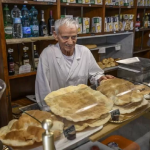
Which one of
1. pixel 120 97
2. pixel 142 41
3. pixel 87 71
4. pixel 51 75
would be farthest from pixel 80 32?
pixel 142 41

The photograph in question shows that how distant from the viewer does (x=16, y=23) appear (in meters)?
1.94

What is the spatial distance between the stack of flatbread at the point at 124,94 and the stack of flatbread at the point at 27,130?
1.17ft

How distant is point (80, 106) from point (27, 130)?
0.90ft

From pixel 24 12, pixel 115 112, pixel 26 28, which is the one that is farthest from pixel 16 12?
pixel 115 112

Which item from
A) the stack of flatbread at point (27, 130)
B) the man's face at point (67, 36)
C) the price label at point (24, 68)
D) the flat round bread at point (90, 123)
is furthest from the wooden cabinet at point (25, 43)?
the flat round bread at point (90, 123)

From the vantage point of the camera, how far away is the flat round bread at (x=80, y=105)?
892 mm

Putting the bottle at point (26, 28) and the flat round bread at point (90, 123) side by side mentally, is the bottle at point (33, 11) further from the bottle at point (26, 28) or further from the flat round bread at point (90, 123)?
the flat round bread at point (90, 123)

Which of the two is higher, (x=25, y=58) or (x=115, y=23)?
(x=115, y=23)

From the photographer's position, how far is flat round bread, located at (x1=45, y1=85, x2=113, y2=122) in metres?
0.89

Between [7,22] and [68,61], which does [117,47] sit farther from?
[7,22]

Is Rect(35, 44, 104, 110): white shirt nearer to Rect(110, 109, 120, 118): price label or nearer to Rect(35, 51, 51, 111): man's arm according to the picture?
Rect(35, 51, 51, 111): man's arm

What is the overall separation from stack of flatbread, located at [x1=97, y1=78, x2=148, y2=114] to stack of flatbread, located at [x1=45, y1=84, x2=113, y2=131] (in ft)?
0.16

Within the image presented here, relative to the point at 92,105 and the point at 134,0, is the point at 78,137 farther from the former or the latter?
the point at 134,0

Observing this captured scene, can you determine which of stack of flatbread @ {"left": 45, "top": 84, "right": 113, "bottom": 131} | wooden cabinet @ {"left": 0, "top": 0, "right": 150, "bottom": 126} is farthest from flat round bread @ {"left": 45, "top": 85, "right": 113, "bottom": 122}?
wooden cabinet @ {"left": 0, "top": 0, "right": 150, "bottom": 126}
